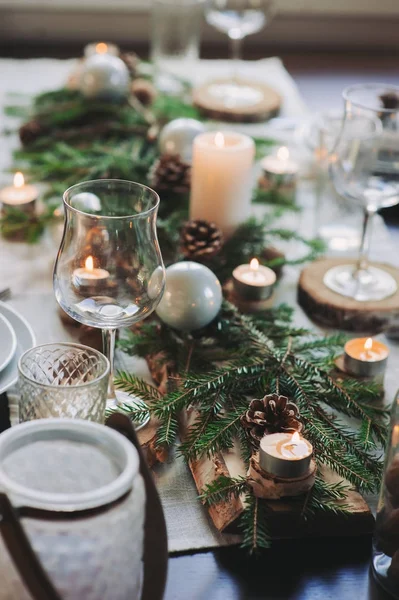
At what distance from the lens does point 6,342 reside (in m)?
0.77

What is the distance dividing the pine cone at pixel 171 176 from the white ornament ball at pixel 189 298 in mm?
356

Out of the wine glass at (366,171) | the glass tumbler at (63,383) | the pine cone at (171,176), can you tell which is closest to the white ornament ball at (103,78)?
the pine cone at (171,176)

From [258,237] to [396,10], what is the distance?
2.02 m

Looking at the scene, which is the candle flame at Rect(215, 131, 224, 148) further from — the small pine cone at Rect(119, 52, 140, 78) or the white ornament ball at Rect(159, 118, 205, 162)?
→ the small pine cone at Rect(119, 52, 140, 78)

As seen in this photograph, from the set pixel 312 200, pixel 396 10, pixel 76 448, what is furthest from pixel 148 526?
pixel 396 10

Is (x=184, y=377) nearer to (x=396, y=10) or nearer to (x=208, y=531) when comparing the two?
(x=208, y=531)

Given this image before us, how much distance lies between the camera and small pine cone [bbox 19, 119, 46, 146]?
4.72ft

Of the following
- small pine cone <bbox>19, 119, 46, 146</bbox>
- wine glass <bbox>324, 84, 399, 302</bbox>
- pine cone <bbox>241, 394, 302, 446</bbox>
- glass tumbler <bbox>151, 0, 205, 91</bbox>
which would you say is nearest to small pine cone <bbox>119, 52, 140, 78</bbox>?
glass tumbler <bbox>151, 0, 205, 91</bbox>

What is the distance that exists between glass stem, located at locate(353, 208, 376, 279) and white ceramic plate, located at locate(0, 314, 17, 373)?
489 mm

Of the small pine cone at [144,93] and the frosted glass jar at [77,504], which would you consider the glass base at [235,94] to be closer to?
the small pine cone at [144,93]

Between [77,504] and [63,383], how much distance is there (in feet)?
0.71

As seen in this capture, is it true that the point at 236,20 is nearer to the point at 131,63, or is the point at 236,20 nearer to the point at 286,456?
the point at 131,63

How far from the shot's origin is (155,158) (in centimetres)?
134

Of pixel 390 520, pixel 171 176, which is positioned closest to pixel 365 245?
pixel 171 176
